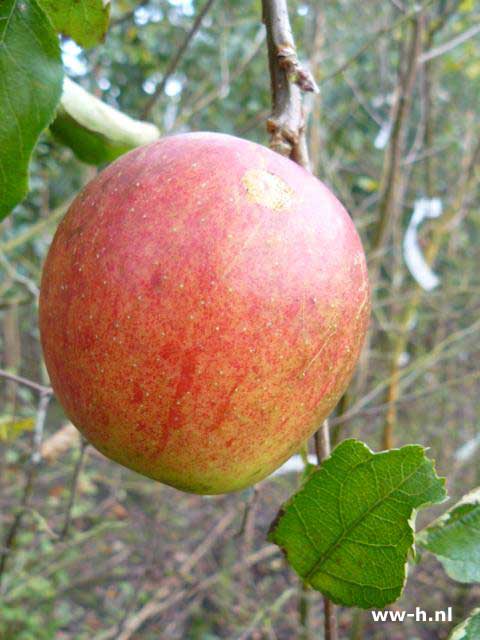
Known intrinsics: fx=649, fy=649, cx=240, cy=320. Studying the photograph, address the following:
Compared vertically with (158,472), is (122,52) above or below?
below

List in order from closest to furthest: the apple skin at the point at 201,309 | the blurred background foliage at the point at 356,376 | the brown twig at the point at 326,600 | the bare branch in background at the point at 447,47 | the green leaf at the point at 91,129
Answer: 1. the apple skin at the point at 201,309
2. the brown twig at the point at 326,600
3. the green leaf at the point at 91,129
4. the bare branch in background at the point at 447,47
5. the blurred background foliage at the point at 356,376

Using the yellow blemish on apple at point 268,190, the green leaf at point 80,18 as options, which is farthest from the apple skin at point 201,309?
the green leaf at point 80,18

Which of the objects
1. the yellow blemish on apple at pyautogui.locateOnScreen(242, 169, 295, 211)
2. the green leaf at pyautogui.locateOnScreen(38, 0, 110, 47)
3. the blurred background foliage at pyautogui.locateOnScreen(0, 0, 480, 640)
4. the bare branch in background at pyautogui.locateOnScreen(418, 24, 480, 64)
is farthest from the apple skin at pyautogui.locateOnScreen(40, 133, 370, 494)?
the bare branch in background at pyautogui.locateOnScreen(418, 24, 480, 64)

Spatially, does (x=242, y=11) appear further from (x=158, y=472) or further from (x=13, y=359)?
(x=158, y=472)

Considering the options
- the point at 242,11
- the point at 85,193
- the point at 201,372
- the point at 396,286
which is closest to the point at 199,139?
the point at 85,193

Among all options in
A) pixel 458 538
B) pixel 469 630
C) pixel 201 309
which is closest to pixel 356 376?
pixel 458 538

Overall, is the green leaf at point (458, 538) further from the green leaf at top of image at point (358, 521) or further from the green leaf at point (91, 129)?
the green leaf at point (91, 129)
